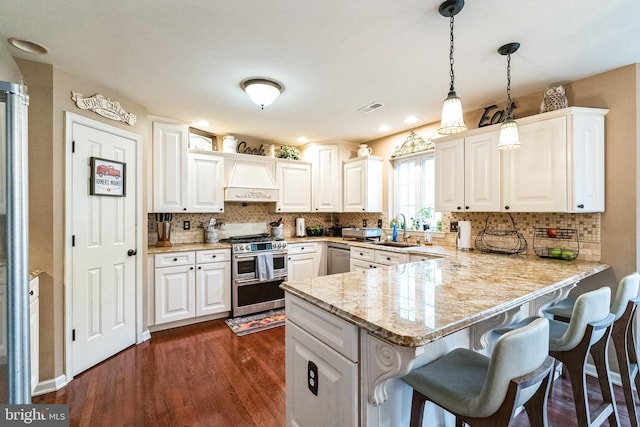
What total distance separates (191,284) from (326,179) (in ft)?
8.19

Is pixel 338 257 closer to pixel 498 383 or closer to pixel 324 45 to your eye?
pixel 324 45

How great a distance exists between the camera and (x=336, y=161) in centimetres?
466

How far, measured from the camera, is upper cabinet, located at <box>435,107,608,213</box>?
2.28 m

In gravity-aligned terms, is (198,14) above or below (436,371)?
above

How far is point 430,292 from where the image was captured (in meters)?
1.44

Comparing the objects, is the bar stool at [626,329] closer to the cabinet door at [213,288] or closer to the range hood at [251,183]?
the cabinet door at [213,288]

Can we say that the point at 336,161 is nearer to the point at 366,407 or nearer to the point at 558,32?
the point at 558,32

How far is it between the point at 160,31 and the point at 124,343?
274 centimetres

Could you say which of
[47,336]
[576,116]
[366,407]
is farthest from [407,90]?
[47,336]

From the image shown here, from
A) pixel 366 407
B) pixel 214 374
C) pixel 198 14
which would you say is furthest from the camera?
pixel 214 374

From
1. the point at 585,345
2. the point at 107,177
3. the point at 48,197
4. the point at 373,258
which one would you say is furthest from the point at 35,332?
the point at 585,345

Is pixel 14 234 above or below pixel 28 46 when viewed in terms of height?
below

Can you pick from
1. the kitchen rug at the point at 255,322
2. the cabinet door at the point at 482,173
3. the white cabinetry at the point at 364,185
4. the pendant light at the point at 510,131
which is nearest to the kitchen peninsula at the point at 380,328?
the pendant light at the point at 510,131

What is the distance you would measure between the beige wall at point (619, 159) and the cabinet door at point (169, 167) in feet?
13.2
